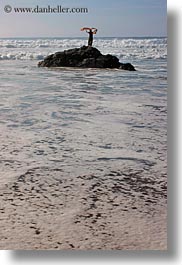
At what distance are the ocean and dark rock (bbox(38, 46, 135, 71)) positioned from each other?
0.7 inches

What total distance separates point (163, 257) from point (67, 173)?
43cm

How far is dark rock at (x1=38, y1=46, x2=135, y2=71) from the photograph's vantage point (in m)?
1.47

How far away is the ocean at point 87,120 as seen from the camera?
141cm

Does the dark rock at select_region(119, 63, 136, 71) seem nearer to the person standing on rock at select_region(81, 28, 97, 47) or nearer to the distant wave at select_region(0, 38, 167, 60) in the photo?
the distant wave at select_region(0, 38, 167, 60)

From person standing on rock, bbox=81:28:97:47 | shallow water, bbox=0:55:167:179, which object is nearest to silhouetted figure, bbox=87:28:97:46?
person standing on rock, bbox=81:28:97:47

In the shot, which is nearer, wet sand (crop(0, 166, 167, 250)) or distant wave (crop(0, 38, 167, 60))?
wet sand (crop(0, 166, 167, 250))

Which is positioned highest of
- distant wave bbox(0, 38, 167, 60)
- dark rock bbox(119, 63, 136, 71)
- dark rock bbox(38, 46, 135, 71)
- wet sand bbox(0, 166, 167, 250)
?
distant wave bbox(0, 38, 167, 60)

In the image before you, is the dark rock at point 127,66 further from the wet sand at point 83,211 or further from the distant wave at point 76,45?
the wet sand at point 83,211

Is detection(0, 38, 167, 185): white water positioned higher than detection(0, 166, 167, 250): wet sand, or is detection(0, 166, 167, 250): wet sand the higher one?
detection(0, 38, 167, 185): white water

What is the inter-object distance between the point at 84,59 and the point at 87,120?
0.73 feet

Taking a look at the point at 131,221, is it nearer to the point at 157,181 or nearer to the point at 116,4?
the point at 157,181

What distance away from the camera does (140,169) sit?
142 centimetres

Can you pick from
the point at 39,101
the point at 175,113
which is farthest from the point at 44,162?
the point at 175,113

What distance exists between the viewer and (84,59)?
4.92ft
